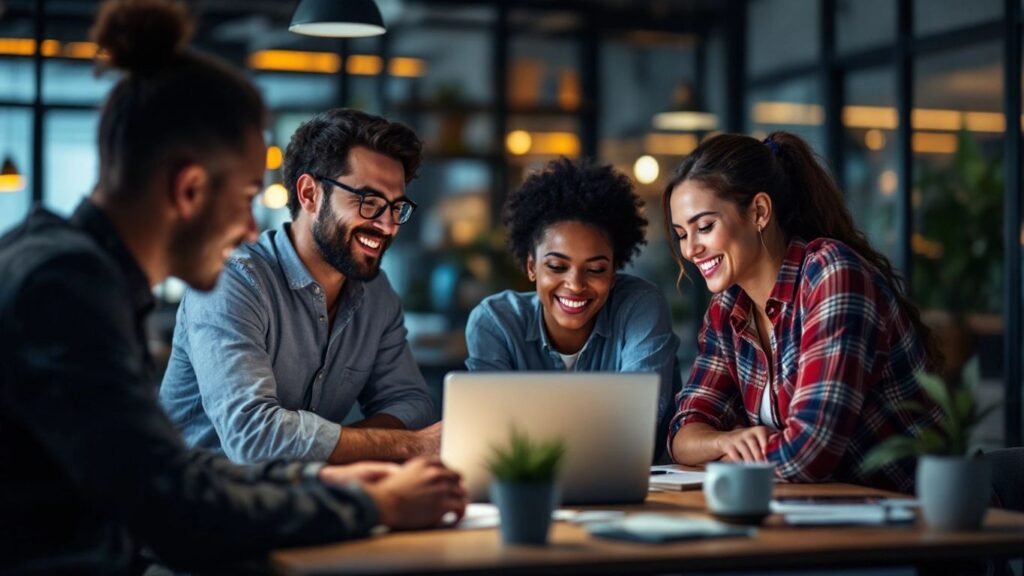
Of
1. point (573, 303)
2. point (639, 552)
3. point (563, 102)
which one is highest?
point (563, 102)

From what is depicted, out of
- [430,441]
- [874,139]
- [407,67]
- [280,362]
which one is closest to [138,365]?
[430,441]

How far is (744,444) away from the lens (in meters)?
2.92

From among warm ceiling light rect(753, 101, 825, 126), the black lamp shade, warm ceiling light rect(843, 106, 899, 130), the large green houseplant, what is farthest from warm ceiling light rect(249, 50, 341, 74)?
the black lamp shade

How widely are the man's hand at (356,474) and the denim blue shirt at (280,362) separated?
31.2 inches

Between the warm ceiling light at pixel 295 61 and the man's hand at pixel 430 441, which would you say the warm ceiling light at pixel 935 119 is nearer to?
the warm ceiling light at pixel 295 61

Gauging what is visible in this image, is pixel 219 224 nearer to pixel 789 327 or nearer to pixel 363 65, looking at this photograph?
pixel 789 327

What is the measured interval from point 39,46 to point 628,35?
391 cm

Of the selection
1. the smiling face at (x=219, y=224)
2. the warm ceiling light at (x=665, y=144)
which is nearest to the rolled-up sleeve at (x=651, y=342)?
the smiling face at (x=219, y=224)

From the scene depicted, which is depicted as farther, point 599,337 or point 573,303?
point 599,337

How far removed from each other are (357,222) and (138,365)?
4.83ft

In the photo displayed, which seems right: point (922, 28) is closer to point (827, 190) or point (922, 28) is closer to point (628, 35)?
point (628, 35)

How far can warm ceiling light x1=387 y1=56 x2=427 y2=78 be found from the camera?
29.2 ft

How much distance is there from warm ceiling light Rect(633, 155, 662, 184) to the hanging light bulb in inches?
158

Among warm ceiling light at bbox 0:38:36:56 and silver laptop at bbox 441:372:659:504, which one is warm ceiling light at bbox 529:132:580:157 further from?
silver laptop at bbox 441:372:659:504
